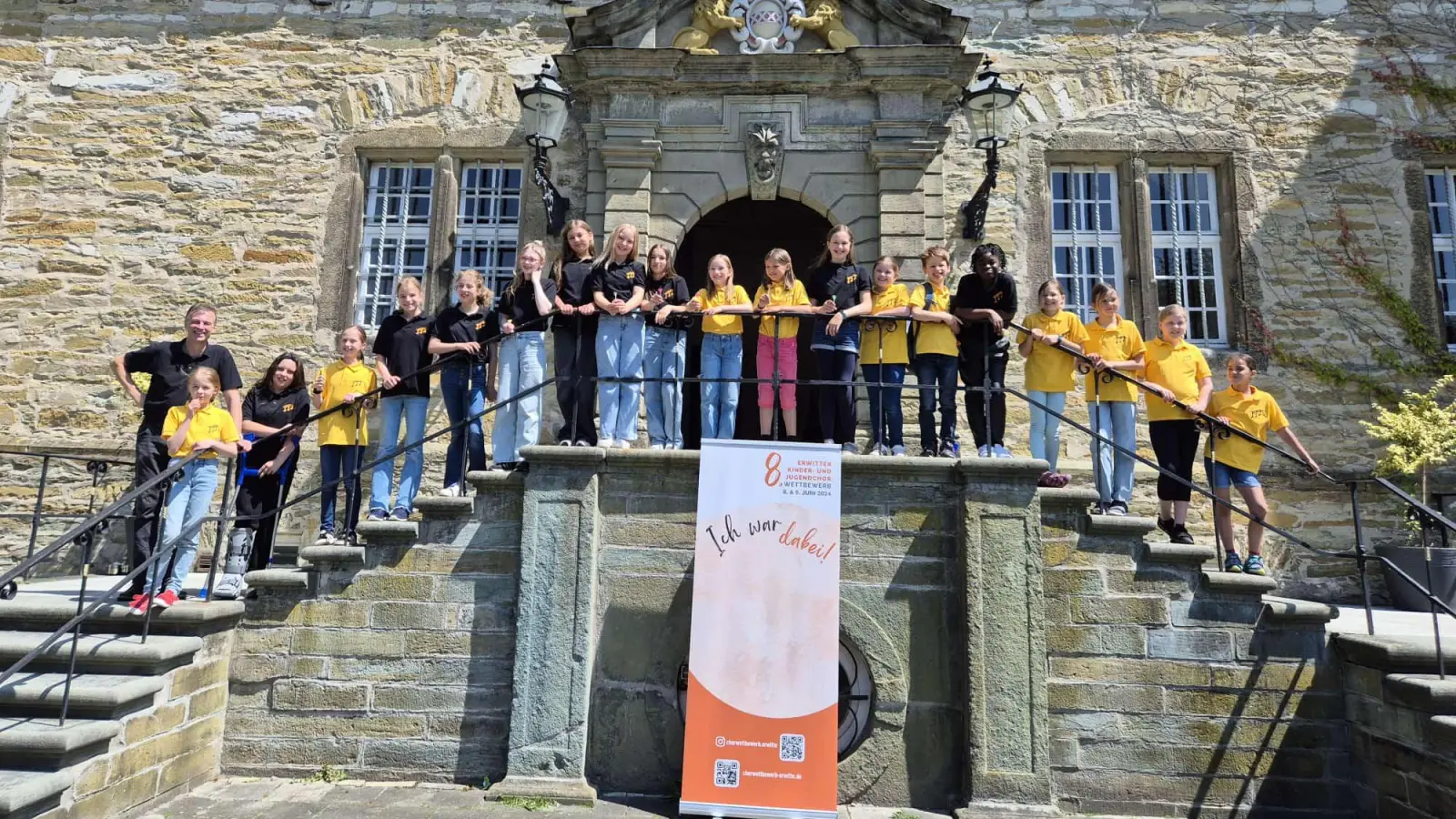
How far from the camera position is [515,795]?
4750 millimetres

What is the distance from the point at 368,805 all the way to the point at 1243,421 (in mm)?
5675

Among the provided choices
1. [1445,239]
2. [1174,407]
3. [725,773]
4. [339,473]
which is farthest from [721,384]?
[1445,239]

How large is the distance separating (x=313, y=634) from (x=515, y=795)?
155 cm

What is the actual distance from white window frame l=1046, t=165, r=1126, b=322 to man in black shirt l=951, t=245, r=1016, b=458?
3.24 metres

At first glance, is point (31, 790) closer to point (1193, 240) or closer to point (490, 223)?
point (490, 223)

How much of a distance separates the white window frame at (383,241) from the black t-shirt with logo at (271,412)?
2846mm

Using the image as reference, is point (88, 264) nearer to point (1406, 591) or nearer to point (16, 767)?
point (16, 767)

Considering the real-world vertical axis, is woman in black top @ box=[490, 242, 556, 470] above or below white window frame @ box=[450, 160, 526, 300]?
below

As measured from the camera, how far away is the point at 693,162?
8117 millimetres

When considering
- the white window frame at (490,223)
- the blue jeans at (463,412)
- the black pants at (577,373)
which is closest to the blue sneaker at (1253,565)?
the black pants at (577,373)

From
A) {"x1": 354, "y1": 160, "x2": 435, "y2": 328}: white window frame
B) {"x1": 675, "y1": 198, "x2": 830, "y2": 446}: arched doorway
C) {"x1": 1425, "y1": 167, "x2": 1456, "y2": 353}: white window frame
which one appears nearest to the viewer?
{"x1": 1425, "y1": 167, "x2": 1456, "y2": 353}: white window frame

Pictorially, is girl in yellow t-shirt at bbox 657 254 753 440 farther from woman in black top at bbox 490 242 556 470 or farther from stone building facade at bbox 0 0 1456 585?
stone building facade at bbox 0 0 1456 585

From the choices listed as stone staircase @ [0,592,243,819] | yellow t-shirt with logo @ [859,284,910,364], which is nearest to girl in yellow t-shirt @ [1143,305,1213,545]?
yellow t-shirt with logo @ [859,284,910,364]

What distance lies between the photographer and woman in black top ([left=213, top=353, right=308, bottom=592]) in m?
5.45
